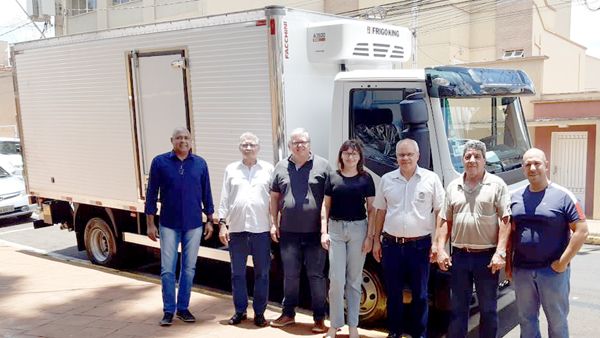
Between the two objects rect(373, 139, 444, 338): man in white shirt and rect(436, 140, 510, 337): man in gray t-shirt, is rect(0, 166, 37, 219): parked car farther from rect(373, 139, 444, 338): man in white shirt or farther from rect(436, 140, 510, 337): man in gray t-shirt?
rect(436, 140, 510, 337): man in gray t-shirt

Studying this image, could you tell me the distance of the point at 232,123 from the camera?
654 cm

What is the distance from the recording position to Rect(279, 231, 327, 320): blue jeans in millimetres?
5465

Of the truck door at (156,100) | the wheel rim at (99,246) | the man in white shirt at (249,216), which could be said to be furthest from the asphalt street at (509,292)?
the man in white shirt at (249,216)

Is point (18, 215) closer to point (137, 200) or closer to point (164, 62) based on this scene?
point (137, 200)

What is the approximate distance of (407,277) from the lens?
5.25 metres

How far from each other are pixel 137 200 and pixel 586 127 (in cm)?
1202

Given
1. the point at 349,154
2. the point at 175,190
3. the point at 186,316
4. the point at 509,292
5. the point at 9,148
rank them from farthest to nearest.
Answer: the point at 9,148
the point at 509,292
the point at 186,316
the point at 175,190
the point at 349,154

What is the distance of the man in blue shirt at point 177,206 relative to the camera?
5.77 m

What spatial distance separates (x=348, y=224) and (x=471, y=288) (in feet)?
3.63

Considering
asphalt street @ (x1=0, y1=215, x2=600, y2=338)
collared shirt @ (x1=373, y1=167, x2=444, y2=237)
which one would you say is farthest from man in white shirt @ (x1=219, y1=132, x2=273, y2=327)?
asphalt street @ (x1=0, y1=215, x2=600, y2=338)

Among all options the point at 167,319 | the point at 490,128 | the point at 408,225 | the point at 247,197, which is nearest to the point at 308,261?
the point at 247,197

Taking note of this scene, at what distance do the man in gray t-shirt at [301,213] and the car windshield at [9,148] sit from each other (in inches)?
591

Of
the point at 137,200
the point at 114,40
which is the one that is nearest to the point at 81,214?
the point at 137,200

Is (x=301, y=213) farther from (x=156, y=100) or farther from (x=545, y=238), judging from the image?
(x=156, y=100)
